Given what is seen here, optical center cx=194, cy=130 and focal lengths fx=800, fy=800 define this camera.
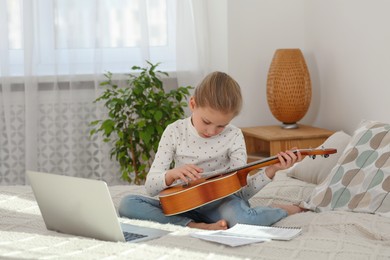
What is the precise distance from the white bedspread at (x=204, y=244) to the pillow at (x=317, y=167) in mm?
523

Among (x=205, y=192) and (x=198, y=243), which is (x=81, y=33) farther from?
(x=198, y=243)

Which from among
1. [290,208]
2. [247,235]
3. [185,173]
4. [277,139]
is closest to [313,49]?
[277,139]

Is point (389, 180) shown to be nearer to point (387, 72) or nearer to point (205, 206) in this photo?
point (205, 206)

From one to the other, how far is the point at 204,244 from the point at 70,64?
2.61 meters

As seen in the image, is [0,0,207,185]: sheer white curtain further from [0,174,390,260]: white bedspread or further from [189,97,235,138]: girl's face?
[0,174,390,260]: white bedspread

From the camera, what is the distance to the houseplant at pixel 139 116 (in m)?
4.17

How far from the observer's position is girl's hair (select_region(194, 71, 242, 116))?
2621mm

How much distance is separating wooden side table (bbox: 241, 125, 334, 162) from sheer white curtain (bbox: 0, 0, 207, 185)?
57 cm

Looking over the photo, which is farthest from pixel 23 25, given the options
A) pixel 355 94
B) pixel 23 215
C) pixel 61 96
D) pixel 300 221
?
pixel 300 221

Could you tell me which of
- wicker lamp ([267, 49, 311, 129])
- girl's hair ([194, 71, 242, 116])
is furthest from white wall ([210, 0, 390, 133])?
girl's hair ([194, 71, 242, 116])

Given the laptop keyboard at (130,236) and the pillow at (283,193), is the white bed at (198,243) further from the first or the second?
the pillow at (283,193)

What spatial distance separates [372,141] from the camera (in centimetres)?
288

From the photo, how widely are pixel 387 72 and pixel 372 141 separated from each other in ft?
2.31

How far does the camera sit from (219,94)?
264 centimetres
